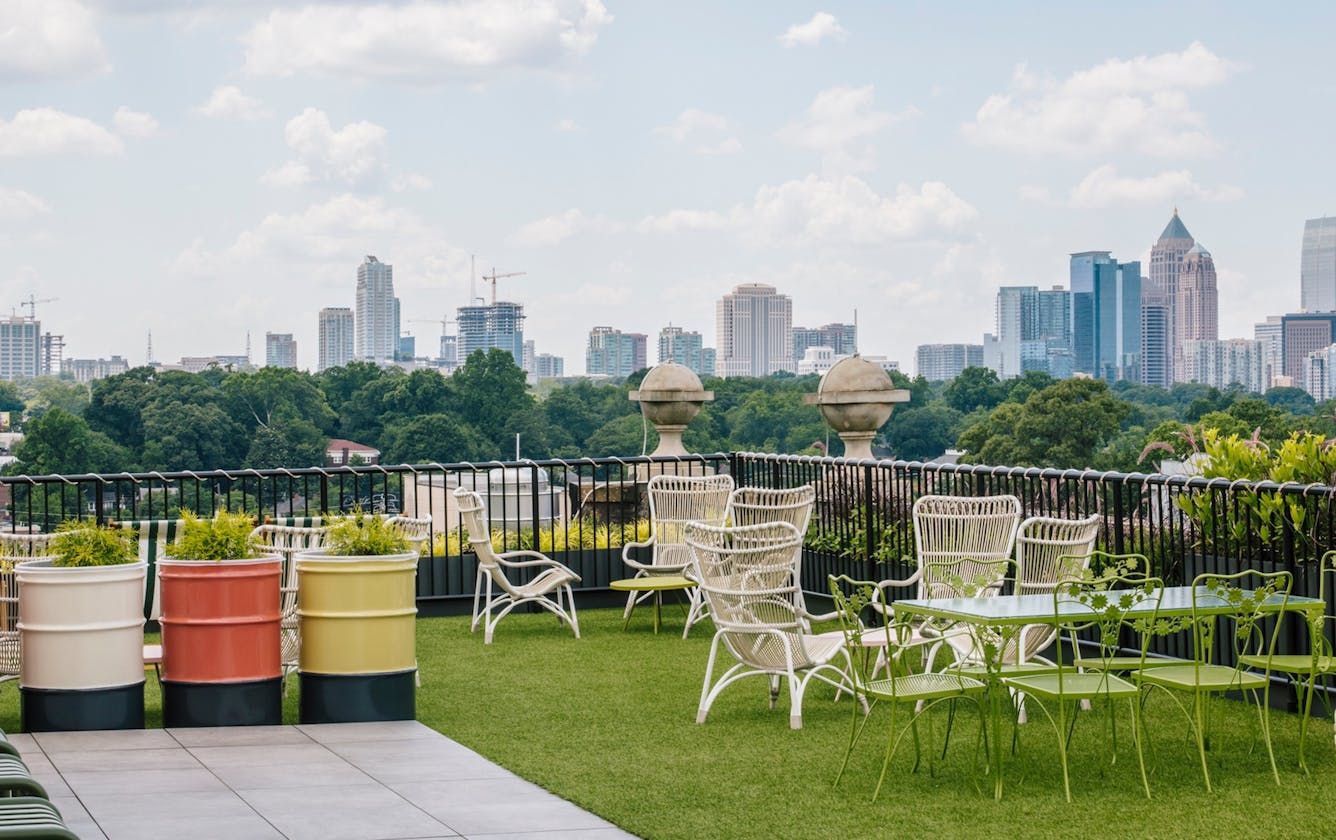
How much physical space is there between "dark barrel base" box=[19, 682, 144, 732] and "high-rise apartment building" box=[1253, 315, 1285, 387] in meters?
120

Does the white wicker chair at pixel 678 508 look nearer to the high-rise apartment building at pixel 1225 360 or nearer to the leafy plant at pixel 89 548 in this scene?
the leafy plant at pixel 89 548

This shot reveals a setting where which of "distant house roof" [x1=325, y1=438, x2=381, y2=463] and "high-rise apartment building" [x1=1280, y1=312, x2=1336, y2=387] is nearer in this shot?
"distant house roof" [x1=325, y1=438, x2=381, y2=463]

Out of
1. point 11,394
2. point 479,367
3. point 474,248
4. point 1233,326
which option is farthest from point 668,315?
Result: point 1233,326

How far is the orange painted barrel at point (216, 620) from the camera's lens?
8.19 m

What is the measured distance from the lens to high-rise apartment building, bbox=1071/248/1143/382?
14062 cm

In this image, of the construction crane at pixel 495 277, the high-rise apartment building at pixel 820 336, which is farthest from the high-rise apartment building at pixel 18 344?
the high-rise apartment building at pixel 820 336

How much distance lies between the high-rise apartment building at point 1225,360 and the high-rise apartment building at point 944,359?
83.4 feet

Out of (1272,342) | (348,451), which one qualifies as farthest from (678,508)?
(1272,342)

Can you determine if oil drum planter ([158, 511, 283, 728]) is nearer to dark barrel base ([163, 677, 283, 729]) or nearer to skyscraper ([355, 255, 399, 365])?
dark barrel base ([163, 677, 283, 729])

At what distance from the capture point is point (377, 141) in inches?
3568

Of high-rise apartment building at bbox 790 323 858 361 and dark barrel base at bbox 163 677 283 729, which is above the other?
high-rise apartment building at bbox 790 323 858 361

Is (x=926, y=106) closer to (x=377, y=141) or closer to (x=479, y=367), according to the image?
(x=377, y=141)

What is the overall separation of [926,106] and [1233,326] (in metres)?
57.9

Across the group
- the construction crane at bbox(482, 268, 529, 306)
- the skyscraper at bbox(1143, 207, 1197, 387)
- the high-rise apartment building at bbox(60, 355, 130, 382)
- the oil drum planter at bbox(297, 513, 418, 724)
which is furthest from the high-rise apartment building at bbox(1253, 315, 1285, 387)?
the oil drum planter at bbox(297, 513, 418, 724)
